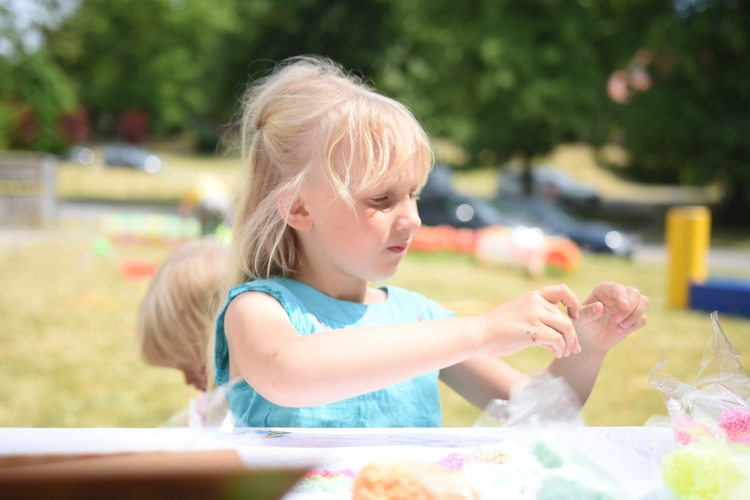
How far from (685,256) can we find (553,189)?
1931 cm

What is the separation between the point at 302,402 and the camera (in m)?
1.25

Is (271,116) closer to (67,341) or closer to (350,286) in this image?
(350,286)

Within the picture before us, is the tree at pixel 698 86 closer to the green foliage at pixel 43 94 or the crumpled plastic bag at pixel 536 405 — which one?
the crumpled plastic bag at pixel 536 405

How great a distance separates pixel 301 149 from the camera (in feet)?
5.19

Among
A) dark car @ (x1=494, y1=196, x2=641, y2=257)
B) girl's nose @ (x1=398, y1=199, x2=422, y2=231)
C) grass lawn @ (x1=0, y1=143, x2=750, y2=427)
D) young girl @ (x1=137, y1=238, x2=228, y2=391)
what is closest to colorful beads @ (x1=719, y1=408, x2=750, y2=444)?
grass lawn @ (x1=0, y1=143, x2=750, y2=427)

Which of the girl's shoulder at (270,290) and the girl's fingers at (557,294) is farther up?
the girl's fingers at (557,294)

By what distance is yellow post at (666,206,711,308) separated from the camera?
766 cm

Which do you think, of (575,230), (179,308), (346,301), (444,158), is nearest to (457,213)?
(575,230)

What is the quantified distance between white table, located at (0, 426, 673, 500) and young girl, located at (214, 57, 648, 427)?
0.32ft

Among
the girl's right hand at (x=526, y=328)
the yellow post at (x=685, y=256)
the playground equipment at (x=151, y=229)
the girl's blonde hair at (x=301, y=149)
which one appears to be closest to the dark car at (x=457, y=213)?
the playground equipment at (x=151, y=229)

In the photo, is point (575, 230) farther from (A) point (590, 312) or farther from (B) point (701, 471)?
(B) point (701, 471)

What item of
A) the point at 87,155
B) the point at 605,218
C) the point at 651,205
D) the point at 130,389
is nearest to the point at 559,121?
the point at 605,218

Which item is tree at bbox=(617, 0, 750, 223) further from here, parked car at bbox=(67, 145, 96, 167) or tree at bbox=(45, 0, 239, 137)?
parked car at bbox=(67, 145, 96, 167)

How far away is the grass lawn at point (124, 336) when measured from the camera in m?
4.29
